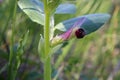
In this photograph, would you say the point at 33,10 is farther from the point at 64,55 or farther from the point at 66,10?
the point at 64,55

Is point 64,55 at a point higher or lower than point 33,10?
lower

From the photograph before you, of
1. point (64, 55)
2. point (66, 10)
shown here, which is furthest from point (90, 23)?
point (64, 55)

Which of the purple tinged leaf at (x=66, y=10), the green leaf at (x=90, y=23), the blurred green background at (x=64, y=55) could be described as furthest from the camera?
the blurred green background at (x=64, y=55)

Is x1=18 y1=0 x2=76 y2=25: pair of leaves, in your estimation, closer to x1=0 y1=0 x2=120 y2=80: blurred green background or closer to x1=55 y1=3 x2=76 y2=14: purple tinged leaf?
x1=55 y1=3 x2=76 y2=14: purple tinged leaf

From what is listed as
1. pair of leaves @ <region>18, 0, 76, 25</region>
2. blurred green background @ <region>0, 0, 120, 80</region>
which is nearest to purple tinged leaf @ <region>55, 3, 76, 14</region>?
pair of leaves @ <region>18, 0, 76, 25</region>

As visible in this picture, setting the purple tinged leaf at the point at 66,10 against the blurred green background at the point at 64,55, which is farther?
the blurred green background at the point at 64,55

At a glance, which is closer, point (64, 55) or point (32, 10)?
point (32, 10)

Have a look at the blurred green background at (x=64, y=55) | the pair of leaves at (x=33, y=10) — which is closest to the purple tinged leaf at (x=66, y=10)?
the pair of leaves at (x=33, y=10)

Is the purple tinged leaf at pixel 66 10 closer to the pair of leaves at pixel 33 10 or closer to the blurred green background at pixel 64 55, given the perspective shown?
the pair of leaves at pixel 33 10
